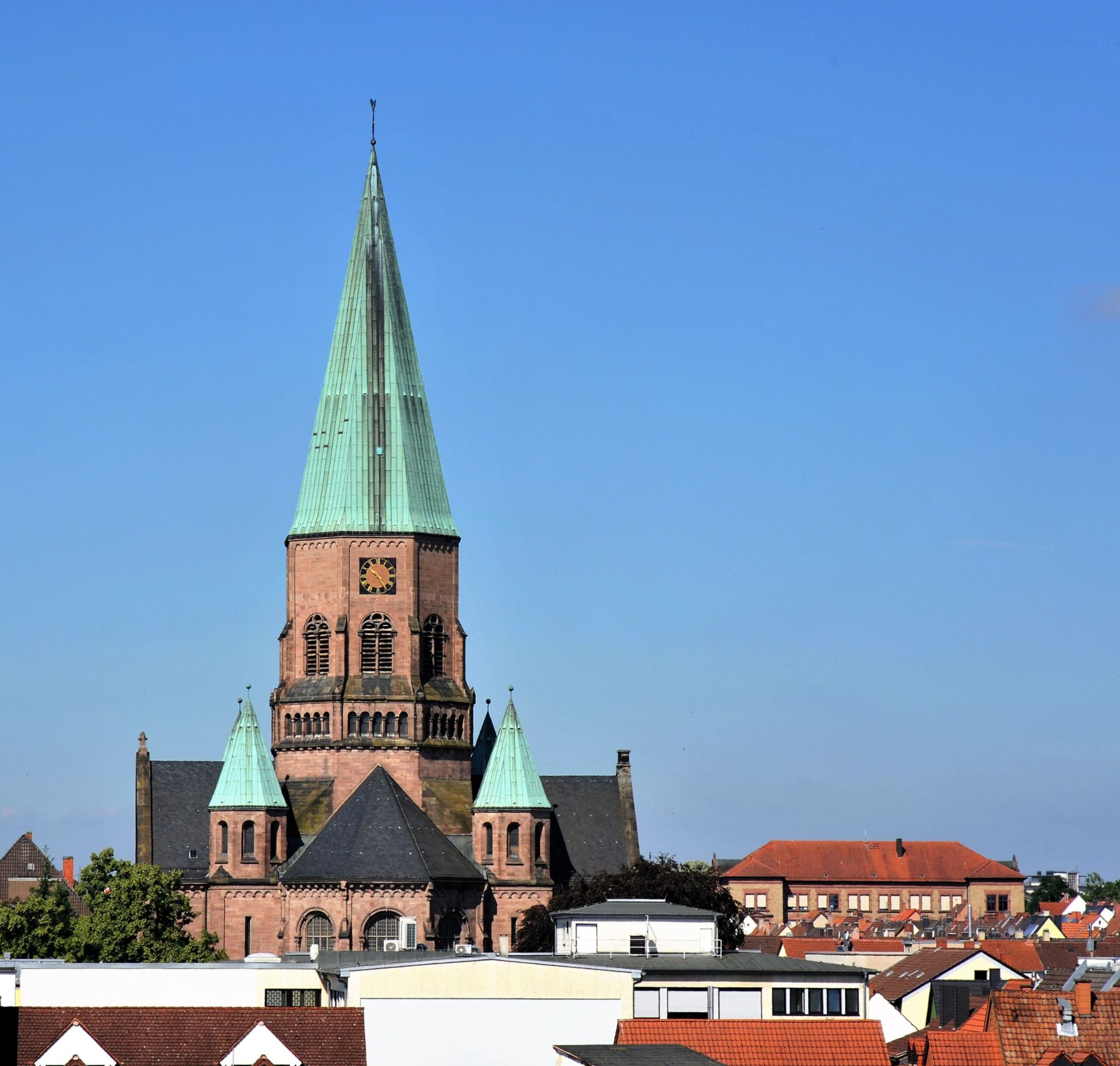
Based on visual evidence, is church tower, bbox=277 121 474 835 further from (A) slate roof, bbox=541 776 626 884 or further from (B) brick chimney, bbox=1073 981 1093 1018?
(B) brick chimney, bbox=1073 981 1093 1018

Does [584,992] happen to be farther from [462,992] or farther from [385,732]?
[385,732]

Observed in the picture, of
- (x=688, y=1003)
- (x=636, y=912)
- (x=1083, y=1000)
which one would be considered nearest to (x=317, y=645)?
(x=636, y=912)

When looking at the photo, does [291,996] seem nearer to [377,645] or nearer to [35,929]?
[35,929]

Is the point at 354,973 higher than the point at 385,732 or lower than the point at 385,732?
lower

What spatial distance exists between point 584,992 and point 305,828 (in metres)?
47.9

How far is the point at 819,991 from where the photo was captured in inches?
3088

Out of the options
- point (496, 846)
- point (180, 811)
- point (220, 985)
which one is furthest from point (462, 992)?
point (180, 811)

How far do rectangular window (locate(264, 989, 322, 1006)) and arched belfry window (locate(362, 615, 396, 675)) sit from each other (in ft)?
131

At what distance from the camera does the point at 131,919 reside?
10456 centimetres

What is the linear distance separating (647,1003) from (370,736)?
4622 cm

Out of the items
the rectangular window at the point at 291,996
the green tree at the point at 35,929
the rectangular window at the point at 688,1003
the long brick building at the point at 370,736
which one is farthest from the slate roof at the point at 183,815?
the rectangular window at the point at 688,1003

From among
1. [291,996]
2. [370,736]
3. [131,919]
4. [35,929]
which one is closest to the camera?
[291,996]

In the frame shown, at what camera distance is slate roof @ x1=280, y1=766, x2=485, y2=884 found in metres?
114

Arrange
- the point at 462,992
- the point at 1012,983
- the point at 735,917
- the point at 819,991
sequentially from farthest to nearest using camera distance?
1. the point at 735,917
2. the point at 1012,983
3. the point at 819,991
4. the point at 462,992
